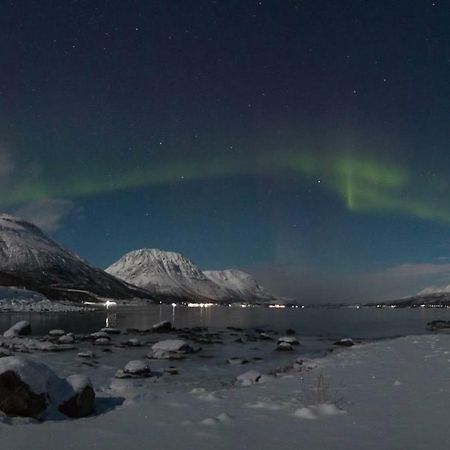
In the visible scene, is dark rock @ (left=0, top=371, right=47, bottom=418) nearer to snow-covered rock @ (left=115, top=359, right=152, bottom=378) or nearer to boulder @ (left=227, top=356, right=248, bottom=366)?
snow-covered rock @ (left=115, top=359, right=152, bottom=378)

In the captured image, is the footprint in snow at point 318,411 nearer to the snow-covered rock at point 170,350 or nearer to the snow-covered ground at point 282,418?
the snow-covered ground at point 282,418

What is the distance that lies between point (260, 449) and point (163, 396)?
5.59m

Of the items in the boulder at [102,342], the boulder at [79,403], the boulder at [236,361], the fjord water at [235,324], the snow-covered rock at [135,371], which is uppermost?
the boulder at [79,403]

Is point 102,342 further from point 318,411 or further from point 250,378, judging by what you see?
point 318,411

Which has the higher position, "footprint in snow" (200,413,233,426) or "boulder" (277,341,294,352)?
"footprint in snow" (200,413,233,426)

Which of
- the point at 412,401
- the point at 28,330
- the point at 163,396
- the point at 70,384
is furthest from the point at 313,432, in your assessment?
the point at 28,330

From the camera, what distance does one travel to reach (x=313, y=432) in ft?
26.2

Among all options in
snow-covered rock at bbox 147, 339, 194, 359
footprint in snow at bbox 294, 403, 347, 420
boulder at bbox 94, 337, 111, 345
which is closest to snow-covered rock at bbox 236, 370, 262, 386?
footprint in snow at bbox 294, 403, 347, 420

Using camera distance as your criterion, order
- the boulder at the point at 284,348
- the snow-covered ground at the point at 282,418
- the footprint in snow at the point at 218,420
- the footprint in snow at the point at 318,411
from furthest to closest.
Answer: the boulder at the point at 284,348
the footprint in snow at the point at 318,411
the footprint in snow at the point at 218,420
the snow-covered ground at the point at 282,418

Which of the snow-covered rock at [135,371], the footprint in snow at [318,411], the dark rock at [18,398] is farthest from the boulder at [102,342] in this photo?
the footprint in snow at [318,411]

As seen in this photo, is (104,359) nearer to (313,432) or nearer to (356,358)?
(356,358)

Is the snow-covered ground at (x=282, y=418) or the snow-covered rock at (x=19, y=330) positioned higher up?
the snow-covered ground at (x=282, y=418)

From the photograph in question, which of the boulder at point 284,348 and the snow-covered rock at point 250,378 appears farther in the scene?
the boulder at point 284,348

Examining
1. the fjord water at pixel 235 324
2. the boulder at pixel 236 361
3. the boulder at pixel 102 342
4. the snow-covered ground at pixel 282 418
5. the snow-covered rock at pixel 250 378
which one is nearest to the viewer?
the snow-covered ground at pixel 282 418
